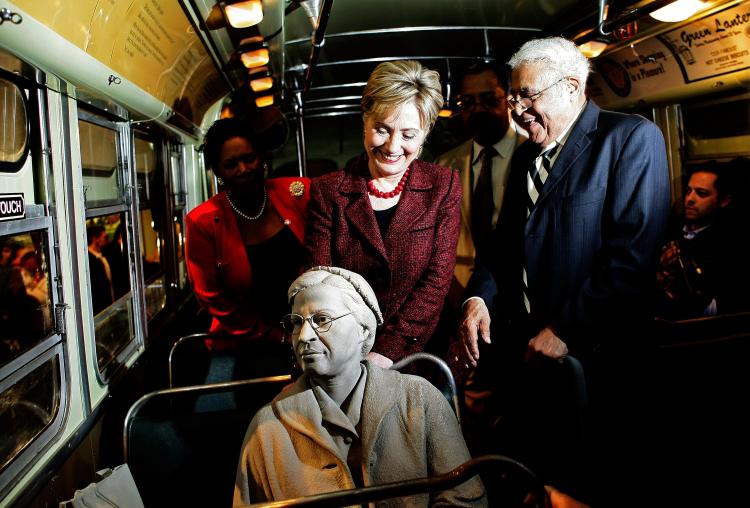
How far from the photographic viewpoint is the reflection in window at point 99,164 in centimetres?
318

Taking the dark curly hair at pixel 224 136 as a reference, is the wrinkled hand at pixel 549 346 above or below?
below

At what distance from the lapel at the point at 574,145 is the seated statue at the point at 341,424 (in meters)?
1.05

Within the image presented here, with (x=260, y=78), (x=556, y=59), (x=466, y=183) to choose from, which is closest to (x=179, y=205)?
(x=260, y=78)

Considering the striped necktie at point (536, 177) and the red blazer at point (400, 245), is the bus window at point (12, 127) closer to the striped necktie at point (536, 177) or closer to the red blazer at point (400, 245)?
the red blazer at point (400, 245)

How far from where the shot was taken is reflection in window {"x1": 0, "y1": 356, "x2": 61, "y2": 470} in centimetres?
217

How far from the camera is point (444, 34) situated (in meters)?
6.31

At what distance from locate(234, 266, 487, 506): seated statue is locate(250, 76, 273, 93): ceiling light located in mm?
4474

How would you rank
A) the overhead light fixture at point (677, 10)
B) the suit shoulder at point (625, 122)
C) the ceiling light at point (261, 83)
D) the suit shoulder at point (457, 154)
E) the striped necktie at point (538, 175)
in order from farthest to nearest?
the ceiling light at point (261, 83), the suit shoulder at point (457, 154), the overhead light fixture at point (677, 10), the striped necktie at point (538, 175), the suit shoulder at point (625, 122)

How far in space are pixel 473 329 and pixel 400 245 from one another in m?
0.49

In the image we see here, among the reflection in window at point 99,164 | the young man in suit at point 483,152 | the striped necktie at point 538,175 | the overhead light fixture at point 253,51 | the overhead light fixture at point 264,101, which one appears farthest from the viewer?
the overhead light fixture at point 264,101

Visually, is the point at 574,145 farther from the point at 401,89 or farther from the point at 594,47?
the point at 594,47

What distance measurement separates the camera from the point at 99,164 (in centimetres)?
343

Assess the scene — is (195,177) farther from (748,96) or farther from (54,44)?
(748,96)

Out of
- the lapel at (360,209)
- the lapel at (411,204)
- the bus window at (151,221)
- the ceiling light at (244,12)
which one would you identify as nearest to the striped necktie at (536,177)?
the lapel at (411,204)
